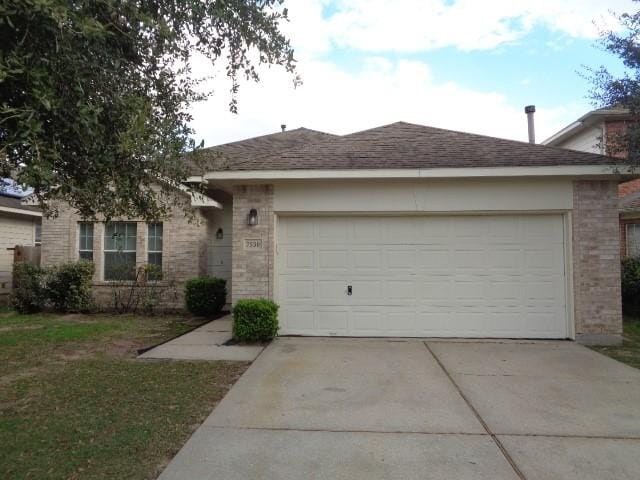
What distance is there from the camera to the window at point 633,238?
516 inches

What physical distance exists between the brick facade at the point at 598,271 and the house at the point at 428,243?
0.02 metres

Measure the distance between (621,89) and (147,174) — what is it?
7.28m

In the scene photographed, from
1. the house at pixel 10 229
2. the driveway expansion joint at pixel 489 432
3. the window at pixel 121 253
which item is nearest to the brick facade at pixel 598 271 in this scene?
the driveway expansion joint at pixel 489 432

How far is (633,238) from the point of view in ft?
43.3

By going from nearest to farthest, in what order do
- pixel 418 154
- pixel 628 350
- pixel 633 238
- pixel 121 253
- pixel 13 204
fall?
pixel 628 350, pixel 418 154, pixel 121 253, pixel 633 238, pixel 13 204

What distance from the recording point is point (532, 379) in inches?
225

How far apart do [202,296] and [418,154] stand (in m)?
6.31

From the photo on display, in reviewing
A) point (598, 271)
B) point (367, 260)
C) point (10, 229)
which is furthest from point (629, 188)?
point (10, 229)

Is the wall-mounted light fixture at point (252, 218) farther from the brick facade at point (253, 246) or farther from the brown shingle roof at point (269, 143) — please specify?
the brown shingle roof at point (269, 143)

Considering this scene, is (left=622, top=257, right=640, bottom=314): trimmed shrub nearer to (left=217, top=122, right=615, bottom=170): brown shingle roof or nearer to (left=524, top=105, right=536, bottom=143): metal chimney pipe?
(left=217, top=122, right=615, bottom=170): brown shingle roof

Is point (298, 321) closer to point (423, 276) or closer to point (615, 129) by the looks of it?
point (423, 276)

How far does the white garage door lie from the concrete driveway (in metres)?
1.29

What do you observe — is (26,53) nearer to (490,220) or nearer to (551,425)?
(551,425)

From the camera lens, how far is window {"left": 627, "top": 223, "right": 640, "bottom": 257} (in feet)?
43.0
